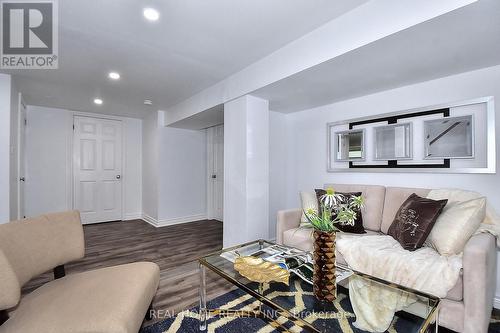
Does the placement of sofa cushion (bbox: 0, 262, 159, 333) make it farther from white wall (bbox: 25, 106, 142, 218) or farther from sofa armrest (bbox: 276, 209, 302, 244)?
white wall (bbox: 25, 106, 142, 218)

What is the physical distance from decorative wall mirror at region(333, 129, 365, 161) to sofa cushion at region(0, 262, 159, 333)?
8.15 ft

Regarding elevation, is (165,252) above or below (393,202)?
below

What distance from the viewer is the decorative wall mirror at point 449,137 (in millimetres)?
2100

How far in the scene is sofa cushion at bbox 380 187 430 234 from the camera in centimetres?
→ 228

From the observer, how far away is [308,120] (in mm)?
3436

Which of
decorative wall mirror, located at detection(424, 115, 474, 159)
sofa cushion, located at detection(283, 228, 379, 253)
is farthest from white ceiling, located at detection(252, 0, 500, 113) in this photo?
sofa cushion, located at detection(283, 228, 379, 253)

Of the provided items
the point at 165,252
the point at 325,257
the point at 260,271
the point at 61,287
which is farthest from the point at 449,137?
the point at 165,252

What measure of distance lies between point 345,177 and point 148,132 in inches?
157

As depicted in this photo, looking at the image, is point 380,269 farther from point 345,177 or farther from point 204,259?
point 345,177

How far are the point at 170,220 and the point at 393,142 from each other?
3982 mm

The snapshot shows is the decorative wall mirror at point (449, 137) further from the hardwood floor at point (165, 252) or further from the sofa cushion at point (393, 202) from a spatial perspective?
the hardwood floor at point (165, 252)

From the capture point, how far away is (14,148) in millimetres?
3033

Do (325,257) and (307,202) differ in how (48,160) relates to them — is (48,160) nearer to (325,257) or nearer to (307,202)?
(307,202)

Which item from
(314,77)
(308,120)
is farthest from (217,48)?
(308,120)
